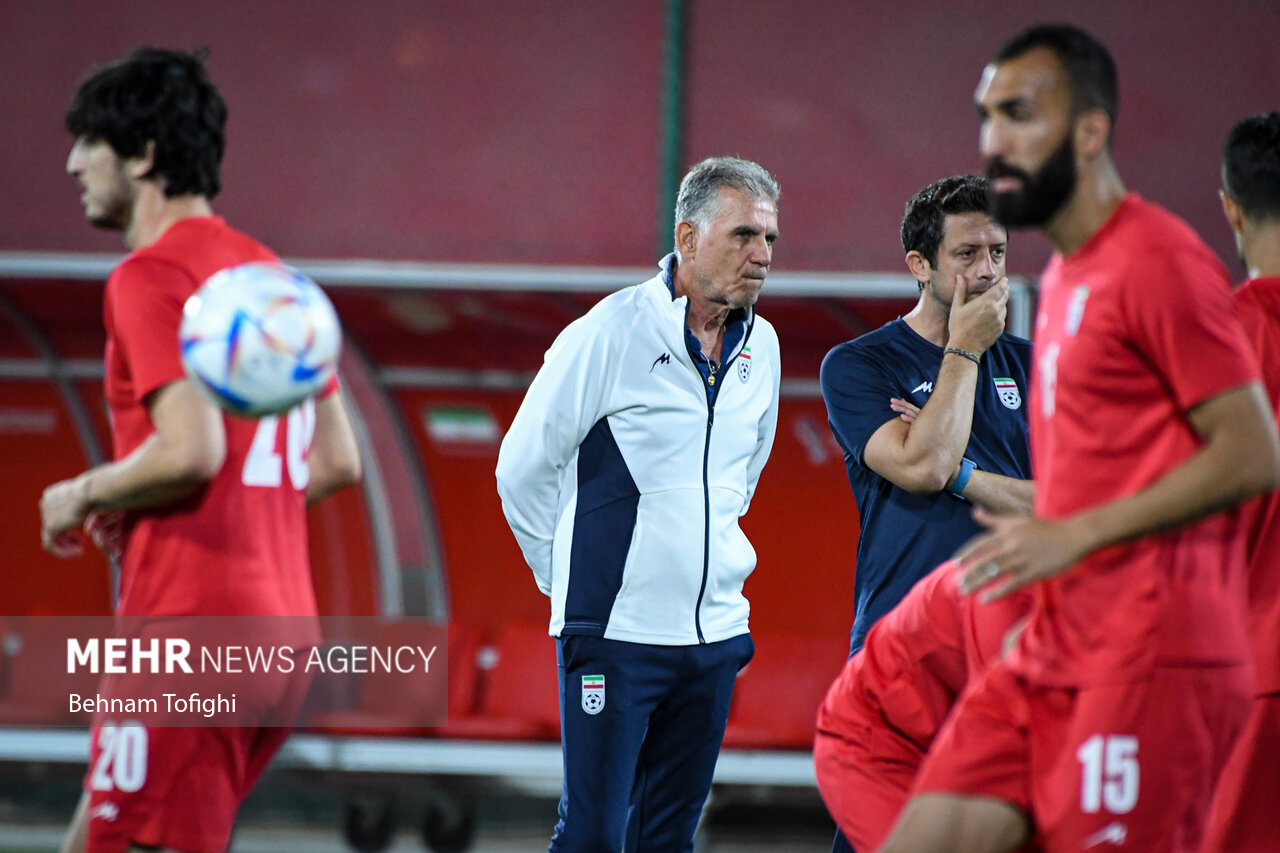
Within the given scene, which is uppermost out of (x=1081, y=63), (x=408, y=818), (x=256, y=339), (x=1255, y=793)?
(x=1081, y=63)

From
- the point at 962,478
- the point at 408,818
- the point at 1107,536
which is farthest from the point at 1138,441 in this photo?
the point at 408,818

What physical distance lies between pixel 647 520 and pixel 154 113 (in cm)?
129

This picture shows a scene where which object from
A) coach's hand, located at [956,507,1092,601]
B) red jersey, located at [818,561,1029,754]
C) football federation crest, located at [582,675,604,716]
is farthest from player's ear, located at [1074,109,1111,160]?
football federation crest, located at [582,675,604,716]

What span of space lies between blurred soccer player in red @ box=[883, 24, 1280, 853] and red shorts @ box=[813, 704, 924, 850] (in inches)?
11.7

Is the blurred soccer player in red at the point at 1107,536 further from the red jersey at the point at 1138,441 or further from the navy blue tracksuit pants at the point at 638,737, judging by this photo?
the navy blue tracksuit pants at the point at 638,737

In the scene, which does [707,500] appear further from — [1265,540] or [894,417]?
[1265,540]

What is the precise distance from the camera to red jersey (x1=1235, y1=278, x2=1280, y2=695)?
2.21 meters

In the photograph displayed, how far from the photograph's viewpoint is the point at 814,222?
609 centimetres

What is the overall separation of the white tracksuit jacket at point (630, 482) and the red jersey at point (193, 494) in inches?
34.0

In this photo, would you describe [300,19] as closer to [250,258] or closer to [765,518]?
[765,518]

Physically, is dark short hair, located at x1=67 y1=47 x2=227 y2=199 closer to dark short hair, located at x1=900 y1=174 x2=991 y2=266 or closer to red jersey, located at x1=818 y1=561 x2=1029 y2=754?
red jersey, located at x1=818 y1=561 x2=1029 y2=754

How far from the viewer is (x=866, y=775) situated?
6.88ft

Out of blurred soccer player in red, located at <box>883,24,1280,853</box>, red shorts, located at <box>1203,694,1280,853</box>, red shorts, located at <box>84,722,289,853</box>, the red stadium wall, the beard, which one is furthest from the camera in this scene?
the red stadium wall

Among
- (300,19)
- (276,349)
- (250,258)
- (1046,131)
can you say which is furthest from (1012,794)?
(300,19)
